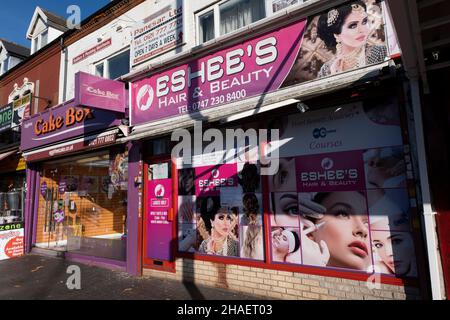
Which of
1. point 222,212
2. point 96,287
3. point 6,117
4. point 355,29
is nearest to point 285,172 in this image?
point 222,212

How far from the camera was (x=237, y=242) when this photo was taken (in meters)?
5.82

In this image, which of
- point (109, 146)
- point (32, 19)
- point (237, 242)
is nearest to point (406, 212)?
point (237, 242)

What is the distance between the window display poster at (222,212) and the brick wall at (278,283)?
0.92 ft

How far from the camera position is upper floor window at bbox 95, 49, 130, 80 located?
920cm

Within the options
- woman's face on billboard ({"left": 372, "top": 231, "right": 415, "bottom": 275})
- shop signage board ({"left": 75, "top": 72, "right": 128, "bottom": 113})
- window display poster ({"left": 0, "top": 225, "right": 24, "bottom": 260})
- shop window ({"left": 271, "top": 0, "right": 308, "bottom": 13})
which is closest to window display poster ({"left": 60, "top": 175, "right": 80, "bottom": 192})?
window display poster ({"left": 0, "top": 225, "right": 24, "bottom": 260})

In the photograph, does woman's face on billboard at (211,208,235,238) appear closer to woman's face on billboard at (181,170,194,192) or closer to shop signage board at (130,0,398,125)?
woman's face on billboard at (181,170,194,192)

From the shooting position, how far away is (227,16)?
6984mm

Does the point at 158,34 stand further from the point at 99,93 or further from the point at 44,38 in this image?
the point at 44,38

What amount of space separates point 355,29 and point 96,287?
6.63 m

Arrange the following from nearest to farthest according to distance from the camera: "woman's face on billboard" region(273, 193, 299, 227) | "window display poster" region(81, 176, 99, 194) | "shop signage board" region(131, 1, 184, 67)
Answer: "woman's face on billboard" region(273, 193, 299, 227) < "shop signage board" region(131, 1, 184, 67) < "window display poster" region(81, 176, 99, 194)

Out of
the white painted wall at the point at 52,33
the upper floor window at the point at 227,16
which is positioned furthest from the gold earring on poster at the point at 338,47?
the white painted wall at the point at 52,33

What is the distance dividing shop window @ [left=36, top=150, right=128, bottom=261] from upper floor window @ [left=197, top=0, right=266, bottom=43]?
3660 mm

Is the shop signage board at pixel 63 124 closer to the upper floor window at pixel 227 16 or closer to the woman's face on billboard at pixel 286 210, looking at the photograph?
the upper floor window at pixel 227 16

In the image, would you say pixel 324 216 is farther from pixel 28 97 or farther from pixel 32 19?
pixel 32 19
